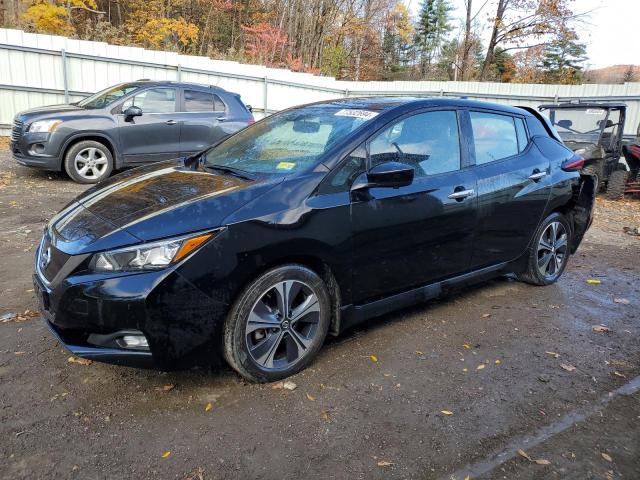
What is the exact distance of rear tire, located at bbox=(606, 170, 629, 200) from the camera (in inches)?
416

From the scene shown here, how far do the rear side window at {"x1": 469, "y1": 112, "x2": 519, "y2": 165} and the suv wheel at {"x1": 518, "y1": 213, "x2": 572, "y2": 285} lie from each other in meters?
0.85

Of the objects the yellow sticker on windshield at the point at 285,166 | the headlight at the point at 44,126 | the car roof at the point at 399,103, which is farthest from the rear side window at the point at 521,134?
the headlight at the point at 44,126

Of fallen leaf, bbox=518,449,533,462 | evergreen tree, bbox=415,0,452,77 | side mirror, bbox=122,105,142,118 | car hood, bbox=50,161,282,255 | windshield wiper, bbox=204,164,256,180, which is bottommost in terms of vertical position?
fallen leaf, bbox=518,449,533,462

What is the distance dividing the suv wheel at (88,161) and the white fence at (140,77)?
20.1ft

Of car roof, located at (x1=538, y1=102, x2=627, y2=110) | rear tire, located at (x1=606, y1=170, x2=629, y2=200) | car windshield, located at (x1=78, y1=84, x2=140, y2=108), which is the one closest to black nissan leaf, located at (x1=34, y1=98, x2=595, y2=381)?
car windshield, located at (x1=78, y1=84, x2=140, y2=108)

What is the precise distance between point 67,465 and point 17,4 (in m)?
25.4

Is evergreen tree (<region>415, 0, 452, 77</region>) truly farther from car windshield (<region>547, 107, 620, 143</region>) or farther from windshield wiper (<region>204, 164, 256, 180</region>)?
windshield wiper (<region>204, 164, 256, 180</region>)

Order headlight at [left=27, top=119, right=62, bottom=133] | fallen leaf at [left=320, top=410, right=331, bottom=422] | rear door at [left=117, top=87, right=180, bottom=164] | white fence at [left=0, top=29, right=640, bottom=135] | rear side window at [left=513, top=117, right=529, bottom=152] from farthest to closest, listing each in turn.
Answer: white fence at [left=0, top=29, right=640, bottom=135] < rear door at [left=117, top=87, right=180, bottom=164] < headlight at [left=27, top=119, right=62, bottom=133] < rear side window at [left=513, top=117, right=529, bottom=152] < fallen leaf at [left=320, top=410, right=331, bottom=422]

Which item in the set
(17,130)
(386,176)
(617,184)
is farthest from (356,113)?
(617,184)

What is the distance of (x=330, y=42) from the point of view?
34.6 m

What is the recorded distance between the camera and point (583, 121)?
36.4ft

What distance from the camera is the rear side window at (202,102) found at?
913 centimetres

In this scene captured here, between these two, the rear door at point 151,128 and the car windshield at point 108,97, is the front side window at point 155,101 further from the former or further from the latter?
the car windshield at point 108,97

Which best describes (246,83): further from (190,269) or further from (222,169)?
(190,269)
